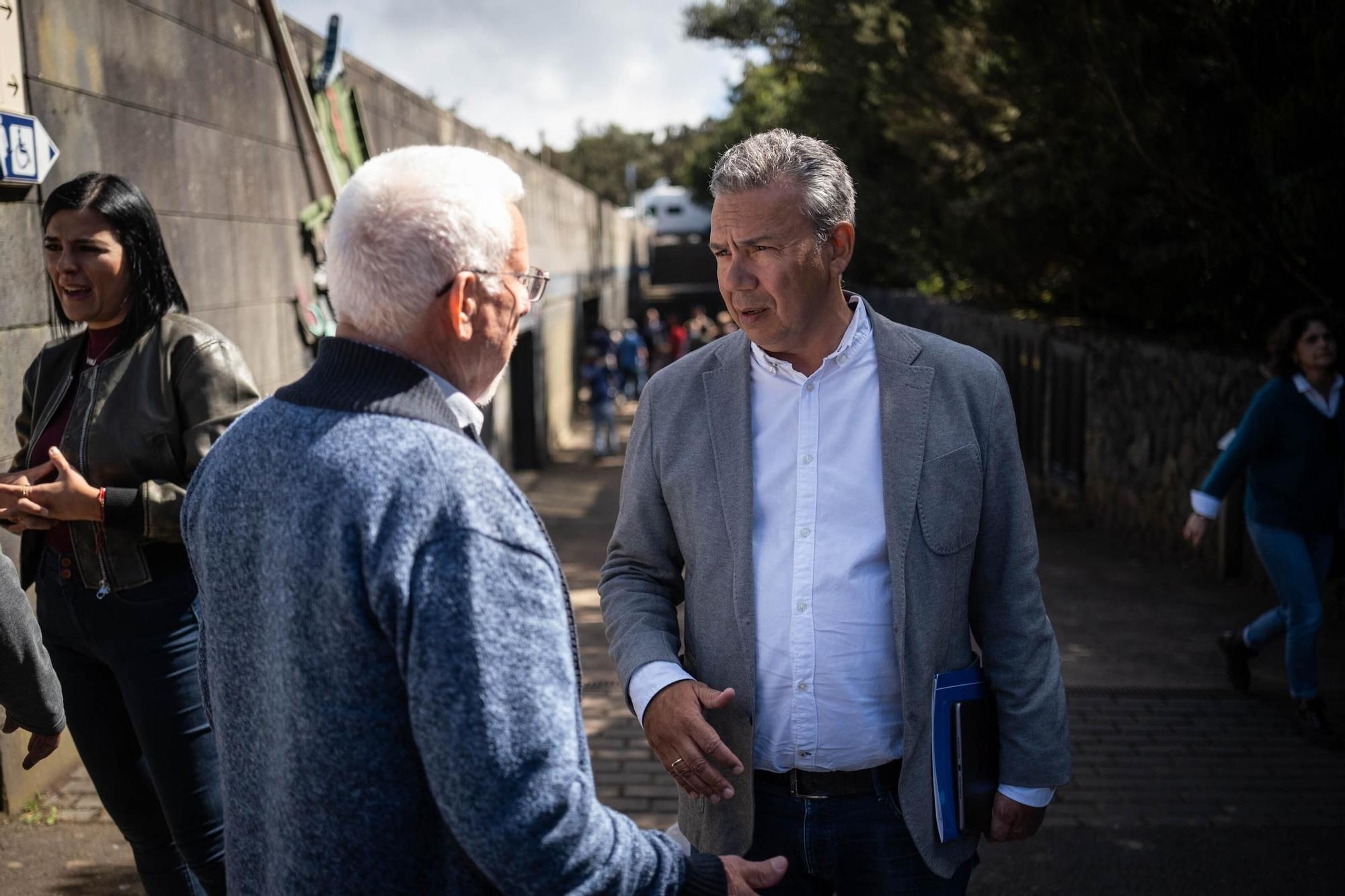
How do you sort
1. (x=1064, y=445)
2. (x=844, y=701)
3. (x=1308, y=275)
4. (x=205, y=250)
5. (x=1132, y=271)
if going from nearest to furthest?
1. (x=844, y=701)
2. (x=205, y=250)
3. (x=1308, y=275)
4. (x=1132, y=271)
5. (x=1064, y=445)

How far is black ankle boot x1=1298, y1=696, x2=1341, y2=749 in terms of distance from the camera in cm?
552

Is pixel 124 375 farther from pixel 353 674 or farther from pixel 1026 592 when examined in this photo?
pixel 1026 592

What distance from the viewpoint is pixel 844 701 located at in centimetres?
234

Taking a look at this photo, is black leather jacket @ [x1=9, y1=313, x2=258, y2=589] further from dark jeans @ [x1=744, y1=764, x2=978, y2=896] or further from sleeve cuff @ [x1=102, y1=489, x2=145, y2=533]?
dark jeans @ [x1=744, y1=764, x2=978, y2=896]

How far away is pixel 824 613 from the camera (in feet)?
7.72

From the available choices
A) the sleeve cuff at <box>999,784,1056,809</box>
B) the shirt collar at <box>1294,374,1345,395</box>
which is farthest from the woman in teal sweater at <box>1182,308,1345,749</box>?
the sleeve cuff at <box>999,784,1056,809</box>

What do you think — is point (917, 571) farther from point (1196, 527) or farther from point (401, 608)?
point (1196, 527)

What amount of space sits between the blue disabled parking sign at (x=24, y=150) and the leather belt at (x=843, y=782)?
12.1 ft

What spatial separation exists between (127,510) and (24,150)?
2386mm

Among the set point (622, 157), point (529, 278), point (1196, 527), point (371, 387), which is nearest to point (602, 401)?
point (1196, 527)

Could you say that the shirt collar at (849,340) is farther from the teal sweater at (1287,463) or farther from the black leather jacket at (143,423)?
the teal sweater at (1287,463)

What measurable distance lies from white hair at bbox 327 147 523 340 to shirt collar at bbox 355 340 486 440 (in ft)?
0.08

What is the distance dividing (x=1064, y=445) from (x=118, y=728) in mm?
10827

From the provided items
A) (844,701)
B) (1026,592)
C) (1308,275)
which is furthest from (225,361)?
(1308,275)
